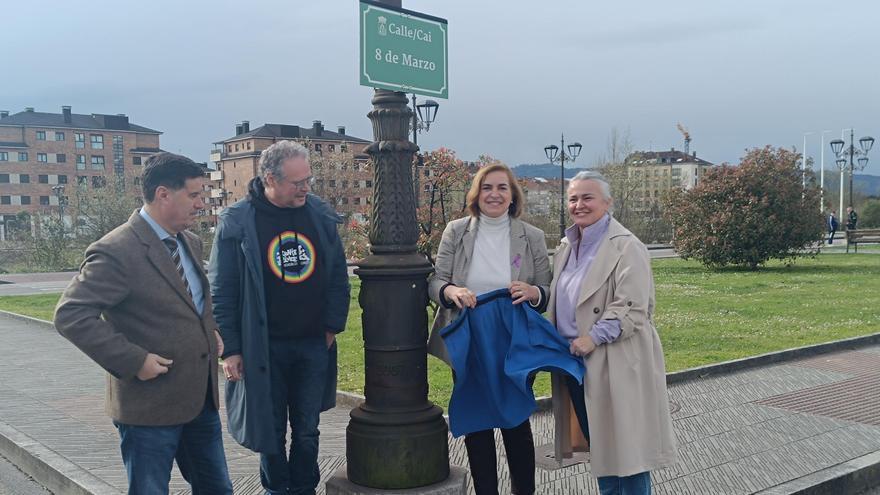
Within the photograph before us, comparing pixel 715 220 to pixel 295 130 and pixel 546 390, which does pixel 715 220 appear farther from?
pixel 295 130

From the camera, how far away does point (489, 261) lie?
4305 millimetres

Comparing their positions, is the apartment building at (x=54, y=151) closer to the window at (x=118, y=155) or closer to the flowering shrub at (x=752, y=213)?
the window at (x=118, y=155)

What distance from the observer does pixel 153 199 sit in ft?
11.5

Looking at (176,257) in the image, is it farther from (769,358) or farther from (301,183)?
(769,358)

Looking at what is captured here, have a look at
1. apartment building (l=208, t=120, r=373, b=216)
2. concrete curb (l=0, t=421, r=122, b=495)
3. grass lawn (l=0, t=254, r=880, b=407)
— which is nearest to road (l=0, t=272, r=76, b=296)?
grass lawn (l=0, t=254, r=880, b=407)

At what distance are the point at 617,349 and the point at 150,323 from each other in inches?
87.4

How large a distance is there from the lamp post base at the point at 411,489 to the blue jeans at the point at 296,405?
0.17 m

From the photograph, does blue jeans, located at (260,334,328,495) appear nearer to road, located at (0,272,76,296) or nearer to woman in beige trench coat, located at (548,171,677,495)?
woman in beige trench coat, located at (548,171,677,495)

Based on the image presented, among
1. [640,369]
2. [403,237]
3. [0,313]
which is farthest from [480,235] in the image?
[0,313]

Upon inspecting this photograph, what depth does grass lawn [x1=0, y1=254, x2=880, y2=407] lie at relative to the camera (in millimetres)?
9281

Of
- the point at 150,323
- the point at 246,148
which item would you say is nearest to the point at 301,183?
the point at 150,323

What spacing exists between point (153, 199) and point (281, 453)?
1.62 meters

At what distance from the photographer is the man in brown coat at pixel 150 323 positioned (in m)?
3.21

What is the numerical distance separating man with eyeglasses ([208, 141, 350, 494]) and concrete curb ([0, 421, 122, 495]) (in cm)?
147
